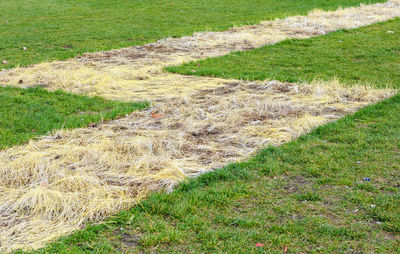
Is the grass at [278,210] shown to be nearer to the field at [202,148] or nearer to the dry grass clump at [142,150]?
the field at [202,148]

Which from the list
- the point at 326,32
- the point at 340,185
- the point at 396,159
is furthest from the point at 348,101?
the point at 326,32

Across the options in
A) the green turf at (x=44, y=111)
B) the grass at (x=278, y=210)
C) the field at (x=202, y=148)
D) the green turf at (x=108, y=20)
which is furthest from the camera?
the green turf at (x=108, y=20)

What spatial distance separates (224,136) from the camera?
6.03 metres

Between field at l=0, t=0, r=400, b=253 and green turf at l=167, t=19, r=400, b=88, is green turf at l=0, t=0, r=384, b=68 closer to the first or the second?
field at l=0, t=0, r=400, b=253

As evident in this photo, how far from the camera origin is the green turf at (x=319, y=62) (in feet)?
29.7

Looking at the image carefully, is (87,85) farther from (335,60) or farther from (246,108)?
(335,60)

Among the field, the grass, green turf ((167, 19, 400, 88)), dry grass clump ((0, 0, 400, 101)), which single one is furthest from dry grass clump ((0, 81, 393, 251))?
dry grass clump ((0, 0, 400, 101))

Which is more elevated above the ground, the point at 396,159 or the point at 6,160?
the point at 6,160

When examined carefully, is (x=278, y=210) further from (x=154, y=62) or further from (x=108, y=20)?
(x=108, y=20)

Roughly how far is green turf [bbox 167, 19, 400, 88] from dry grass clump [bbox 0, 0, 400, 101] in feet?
2.05

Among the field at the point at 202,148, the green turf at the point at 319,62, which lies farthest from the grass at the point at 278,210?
the green turf at the point at 319,62

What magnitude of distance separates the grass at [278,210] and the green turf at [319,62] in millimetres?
3593

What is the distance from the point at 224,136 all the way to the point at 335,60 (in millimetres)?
5352

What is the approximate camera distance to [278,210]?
422 cm
